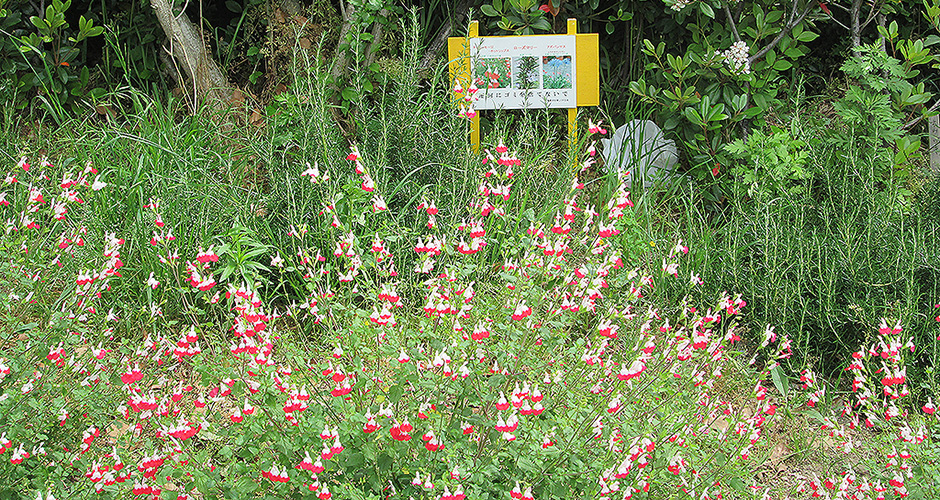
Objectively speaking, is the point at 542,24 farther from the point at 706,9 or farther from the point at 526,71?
the point at 706,9

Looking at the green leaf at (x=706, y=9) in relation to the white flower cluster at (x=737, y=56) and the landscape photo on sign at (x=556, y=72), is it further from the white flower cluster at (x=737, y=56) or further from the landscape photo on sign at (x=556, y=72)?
the landscape photo on sign at (x=556, y=72)

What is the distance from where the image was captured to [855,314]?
280 centimetres

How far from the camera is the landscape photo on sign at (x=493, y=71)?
3.87 meters

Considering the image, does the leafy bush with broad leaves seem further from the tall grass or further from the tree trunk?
the tree trunk

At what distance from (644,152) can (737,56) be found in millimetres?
691

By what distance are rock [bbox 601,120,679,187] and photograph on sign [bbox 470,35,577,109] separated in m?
0.36

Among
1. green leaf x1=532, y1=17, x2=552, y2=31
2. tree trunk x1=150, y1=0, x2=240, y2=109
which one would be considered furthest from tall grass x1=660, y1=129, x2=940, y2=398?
tree trunk x1=150, y1=0, x2=240, y2=109

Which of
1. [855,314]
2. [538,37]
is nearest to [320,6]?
[538,37]

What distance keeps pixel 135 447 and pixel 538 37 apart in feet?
8.64

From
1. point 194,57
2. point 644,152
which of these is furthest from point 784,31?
point 194,57

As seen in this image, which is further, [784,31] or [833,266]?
[784,31]

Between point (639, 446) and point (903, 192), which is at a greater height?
point (903, 192)

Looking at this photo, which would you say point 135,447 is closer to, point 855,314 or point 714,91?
point 855,314

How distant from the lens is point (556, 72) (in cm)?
401
